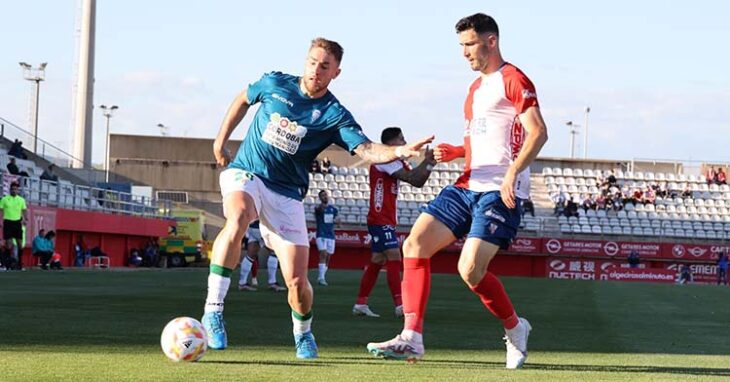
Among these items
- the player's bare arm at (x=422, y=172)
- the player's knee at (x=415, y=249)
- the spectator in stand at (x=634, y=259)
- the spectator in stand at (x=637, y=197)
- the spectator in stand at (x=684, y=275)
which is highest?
the spectator in stand at (x=637, y=197)

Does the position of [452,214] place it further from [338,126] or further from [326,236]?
[326,236]

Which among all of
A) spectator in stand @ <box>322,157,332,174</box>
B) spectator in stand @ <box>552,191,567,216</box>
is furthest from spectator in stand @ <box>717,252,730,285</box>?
spectator in stand @ <box>322,157,332,174</box>

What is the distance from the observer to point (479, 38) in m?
8.24

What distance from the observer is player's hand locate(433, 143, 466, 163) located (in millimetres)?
8078

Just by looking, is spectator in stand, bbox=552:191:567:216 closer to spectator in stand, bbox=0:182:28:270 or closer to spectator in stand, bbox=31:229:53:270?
spectator in stand, bbox=31:229:53:270

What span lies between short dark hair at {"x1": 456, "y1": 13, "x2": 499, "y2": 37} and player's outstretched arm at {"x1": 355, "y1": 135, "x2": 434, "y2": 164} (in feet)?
3.00

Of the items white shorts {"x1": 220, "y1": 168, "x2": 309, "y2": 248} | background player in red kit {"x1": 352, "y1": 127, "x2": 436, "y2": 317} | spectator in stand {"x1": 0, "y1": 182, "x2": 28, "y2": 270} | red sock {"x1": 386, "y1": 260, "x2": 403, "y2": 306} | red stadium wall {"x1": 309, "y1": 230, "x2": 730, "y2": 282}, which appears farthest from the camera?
red stadium wall {"x1": 309, "y1": 230, "x2": 730, "y2": 282}

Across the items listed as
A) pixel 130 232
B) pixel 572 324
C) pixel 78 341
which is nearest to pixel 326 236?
pixel 572 324

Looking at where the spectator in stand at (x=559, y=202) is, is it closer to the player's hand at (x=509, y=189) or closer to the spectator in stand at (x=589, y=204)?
the spectator in stand at (x=589, y=204)

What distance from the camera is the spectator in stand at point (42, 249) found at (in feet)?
104

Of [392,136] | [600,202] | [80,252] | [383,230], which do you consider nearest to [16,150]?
[80,252]

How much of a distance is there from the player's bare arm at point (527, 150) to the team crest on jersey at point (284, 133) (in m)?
1.45

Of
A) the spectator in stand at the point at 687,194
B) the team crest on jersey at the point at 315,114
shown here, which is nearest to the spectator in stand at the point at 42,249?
the team crest on jersey at the point at 315,114

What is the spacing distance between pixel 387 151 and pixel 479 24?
3.34 ft
